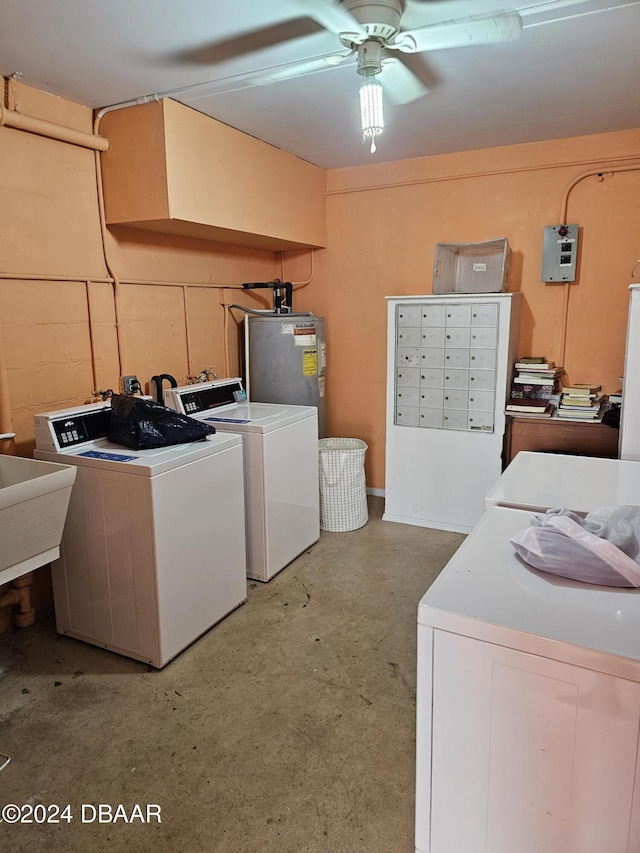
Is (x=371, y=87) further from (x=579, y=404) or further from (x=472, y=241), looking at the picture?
(x=579, y=404)

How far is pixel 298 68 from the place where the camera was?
2.26 meters

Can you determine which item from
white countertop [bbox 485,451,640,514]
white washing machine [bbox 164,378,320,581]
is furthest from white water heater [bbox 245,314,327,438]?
white countertop [bbox 485,451,640,514]

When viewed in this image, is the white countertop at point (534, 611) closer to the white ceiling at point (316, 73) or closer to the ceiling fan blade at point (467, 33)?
the ceiling fan blade at point (467, 33)

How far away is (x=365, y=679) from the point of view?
2.33 m

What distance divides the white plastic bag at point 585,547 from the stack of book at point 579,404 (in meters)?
2.04

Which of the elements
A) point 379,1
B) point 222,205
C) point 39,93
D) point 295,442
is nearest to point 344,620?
point 295,442

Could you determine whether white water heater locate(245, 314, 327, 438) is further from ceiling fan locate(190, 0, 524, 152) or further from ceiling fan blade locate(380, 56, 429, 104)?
ceiling fan locate(190, 0, 524, 152)

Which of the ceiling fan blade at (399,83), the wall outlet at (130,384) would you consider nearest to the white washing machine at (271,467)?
the wall outlet at (130,384)

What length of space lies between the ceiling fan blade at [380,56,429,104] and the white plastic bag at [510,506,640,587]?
1.80 metres

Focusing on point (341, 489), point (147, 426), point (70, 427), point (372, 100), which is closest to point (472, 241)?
point (341, 489)

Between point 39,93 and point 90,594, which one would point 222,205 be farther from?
point 90,594

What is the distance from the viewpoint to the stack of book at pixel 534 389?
137 inches

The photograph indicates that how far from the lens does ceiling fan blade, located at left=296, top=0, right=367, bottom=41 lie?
73.2 inches

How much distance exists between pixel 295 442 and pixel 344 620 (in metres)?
1.00
